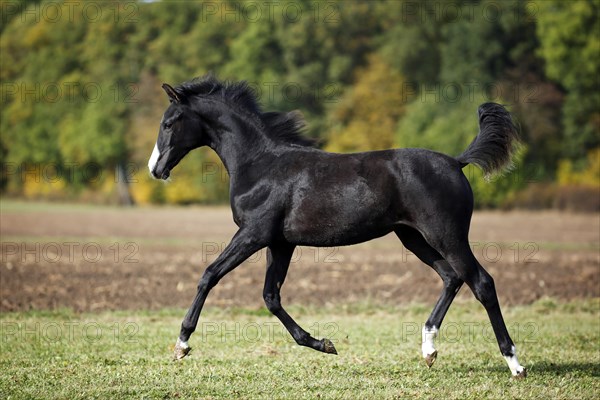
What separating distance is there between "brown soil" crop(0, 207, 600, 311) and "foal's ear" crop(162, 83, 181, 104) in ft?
21.3

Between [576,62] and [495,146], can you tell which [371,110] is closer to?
[576,62]

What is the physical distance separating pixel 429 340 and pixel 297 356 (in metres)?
1.85

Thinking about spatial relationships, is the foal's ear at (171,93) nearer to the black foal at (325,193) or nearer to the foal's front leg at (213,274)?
the black foal at (325,193)

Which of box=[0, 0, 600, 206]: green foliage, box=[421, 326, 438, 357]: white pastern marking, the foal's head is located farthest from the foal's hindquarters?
box=[0, 0, 600, 206]: green foliage

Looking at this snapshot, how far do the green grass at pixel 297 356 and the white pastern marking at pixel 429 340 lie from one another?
222mm

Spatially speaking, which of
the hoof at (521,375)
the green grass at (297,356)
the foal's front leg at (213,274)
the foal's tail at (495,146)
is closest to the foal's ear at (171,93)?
the foal's front leg at (213,274)

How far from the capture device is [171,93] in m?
8.84

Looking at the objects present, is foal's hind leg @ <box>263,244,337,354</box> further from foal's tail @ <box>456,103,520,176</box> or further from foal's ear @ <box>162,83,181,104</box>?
foal's tail @ <box>456,103,520,176</box>

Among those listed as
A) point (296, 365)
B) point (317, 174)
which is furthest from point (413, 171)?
point (296, 365)

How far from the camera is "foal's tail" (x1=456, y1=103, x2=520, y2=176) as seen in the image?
8.84 metres

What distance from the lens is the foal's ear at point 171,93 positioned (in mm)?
8750

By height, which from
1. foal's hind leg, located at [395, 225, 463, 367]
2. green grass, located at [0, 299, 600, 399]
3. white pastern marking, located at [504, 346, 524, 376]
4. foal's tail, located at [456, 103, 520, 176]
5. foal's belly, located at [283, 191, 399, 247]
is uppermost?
foal's tail, located at [456, 103, 520, 176]

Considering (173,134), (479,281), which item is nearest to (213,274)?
(173,134)

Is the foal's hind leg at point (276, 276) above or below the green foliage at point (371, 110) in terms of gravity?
above
